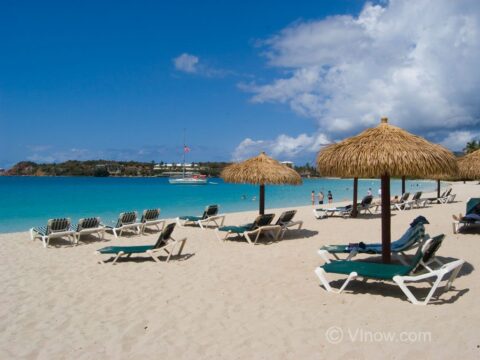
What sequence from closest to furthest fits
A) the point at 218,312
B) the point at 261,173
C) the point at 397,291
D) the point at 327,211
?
the point at 218,312 → the point at 397,291 → the point at 261,173 → the point at 327,211

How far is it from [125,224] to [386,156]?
7507 mm

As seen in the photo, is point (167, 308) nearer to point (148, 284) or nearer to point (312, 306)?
point (148, 284)

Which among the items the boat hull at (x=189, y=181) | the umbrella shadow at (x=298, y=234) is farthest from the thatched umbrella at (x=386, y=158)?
the boat hull at (x=189, y=181)

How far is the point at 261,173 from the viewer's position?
10258mm

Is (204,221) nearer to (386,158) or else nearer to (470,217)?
(470,217)

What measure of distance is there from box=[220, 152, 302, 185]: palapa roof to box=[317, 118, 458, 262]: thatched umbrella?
11.7 ft

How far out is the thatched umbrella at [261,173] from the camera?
10.2 meters

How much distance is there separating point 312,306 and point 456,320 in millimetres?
1478

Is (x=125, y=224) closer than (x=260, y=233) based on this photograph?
No

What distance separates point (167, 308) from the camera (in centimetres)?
494

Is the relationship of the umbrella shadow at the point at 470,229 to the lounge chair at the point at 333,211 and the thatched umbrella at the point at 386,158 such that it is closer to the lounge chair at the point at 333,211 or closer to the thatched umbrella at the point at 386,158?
the thatched umbrella at the point at 386,158

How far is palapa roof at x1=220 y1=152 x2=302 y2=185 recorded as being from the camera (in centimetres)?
1024

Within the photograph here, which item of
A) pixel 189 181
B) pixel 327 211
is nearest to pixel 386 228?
pixel 327 211

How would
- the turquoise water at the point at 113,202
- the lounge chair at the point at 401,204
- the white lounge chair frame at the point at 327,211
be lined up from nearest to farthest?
the white lounge chair frame at the point at 327,211 < the lounge chair at the point at 401,204 < the turquoise water at the point at 113,202
